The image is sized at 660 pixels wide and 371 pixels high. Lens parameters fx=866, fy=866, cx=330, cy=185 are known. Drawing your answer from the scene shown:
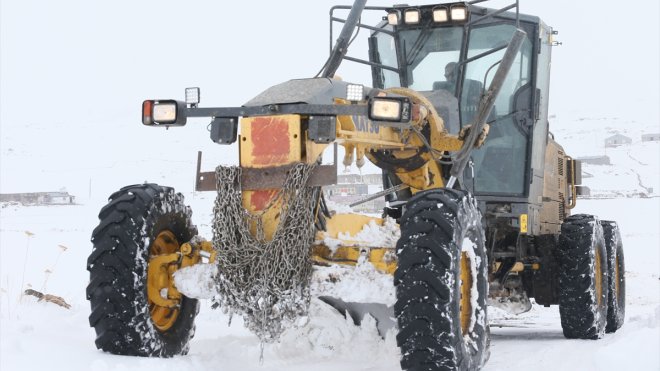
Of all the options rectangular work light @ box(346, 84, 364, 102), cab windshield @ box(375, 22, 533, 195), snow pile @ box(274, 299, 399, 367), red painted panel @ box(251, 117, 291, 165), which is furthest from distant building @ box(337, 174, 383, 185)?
snow pile @ box(274, 299, 399, 367)

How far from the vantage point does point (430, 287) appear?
15.6 feet

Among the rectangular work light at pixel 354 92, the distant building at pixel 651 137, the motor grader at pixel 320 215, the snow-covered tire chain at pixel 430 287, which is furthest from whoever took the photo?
the distant building at pixel 651 137

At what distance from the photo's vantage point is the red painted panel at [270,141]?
17.4ft

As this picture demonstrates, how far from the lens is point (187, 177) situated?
1793 inches

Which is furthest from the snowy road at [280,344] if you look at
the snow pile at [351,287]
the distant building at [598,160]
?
the distant building at [598,160]

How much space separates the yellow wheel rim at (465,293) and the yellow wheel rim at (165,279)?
1.90m

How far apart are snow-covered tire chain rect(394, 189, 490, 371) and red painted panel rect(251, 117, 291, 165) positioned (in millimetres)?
874

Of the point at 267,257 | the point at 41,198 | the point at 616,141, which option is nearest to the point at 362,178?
the point at 267,257

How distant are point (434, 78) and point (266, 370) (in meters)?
3.50

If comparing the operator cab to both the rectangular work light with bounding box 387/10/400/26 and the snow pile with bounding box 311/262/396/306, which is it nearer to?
the rectangular work light with bounding box 387/10/400/26

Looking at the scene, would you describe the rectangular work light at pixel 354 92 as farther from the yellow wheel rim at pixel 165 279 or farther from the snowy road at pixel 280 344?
the snowy road at pixel 280 344

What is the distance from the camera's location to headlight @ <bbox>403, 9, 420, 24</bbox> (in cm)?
774

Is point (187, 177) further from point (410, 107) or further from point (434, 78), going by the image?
point (410, 107)

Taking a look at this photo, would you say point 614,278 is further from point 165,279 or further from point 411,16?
point 165,279
